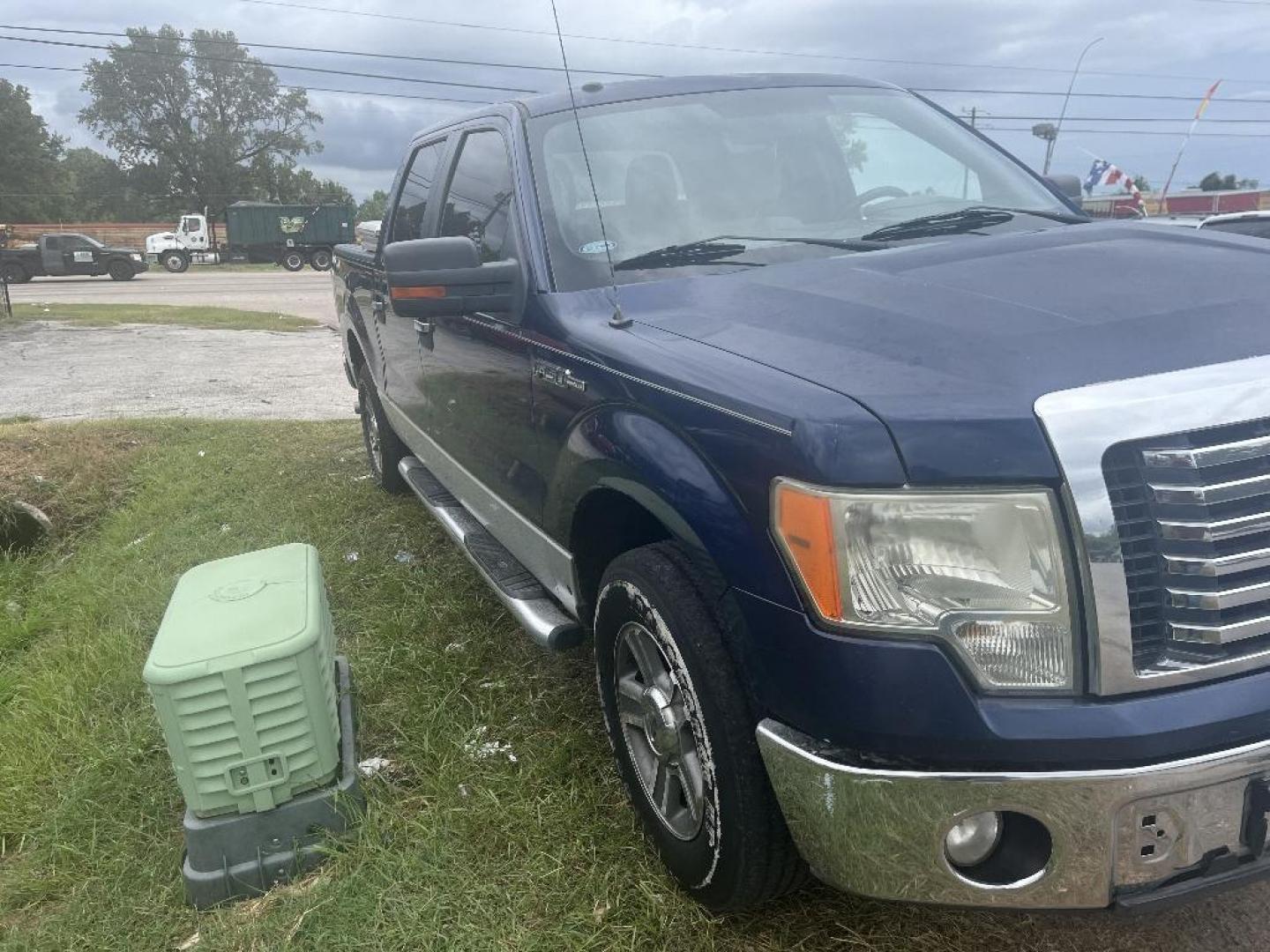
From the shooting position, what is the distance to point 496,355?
3.16m

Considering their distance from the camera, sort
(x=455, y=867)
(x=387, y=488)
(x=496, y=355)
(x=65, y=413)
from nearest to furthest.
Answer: (x=455, y=867) < (x=496, y=355) < (x=387, y=488) < (x=65, y=413)

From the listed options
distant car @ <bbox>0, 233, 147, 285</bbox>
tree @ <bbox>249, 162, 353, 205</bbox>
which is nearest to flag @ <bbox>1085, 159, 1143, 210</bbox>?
distant car @ <bbox>0, 233, 147, 285</bbox>

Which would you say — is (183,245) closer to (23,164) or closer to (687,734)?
(23,164)

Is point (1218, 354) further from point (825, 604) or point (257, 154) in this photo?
point (257, 154)

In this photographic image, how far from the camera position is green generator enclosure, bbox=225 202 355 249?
4322 cm

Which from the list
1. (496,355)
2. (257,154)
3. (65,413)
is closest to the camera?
(496,355)

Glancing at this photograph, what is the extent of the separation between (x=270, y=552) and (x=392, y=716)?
66 centimetres

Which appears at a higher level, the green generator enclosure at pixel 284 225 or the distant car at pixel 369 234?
the green generator enclosure at pixel 284 225

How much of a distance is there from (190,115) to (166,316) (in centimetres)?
5939

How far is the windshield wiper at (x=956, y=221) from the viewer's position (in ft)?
9.61

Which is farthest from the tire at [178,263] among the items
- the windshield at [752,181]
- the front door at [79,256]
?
the windshield at [752,181]

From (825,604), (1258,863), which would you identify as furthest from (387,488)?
(1258,863)

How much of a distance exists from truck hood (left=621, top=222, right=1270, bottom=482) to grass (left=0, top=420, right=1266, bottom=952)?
2.96 feet

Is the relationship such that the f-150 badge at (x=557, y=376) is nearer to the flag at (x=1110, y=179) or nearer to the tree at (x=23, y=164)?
the flag at (x=1110, y=179)
